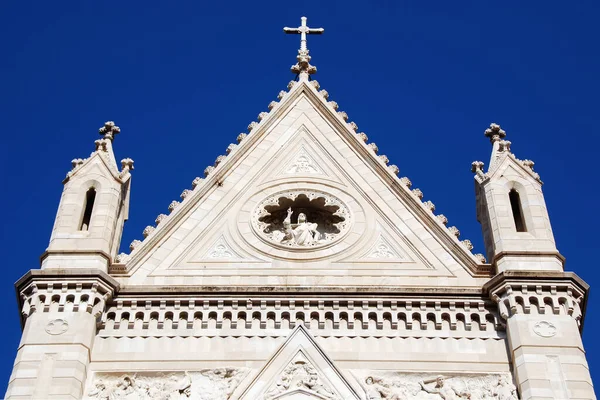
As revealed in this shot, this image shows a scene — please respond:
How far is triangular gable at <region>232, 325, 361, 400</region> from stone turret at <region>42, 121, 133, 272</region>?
318 cm

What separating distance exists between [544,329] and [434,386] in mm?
1853

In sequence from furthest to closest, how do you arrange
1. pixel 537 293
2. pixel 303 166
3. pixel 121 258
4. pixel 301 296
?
pixel 303 166 < pixel 121 258 < pixel 301 296 < pixel 537 293

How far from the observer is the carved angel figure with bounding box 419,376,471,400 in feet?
56.1

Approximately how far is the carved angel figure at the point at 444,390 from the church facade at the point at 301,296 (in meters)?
0.02

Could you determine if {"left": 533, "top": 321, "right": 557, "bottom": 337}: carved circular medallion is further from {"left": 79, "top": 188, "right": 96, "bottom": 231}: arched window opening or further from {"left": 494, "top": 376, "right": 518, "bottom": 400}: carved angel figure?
{"left": 79, "top": 188, "right": 96, "bottom": 231}: arched window opening

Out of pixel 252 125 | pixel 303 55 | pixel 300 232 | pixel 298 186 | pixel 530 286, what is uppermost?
pixel 303 55

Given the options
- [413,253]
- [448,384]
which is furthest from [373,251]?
[448,384]

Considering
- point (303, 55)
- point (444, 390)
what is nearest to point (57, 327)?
point (444, 390)

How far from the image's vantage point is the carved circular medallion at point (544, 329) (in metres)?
17.6

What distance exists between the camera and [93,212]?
19844mm

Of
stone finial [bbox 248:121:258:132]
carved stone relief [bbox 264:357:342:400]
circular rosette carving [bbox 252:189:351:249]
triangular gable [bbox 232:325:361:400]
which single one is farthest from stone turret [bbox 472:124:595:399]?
stone finial [bbox 248:121:258:132]

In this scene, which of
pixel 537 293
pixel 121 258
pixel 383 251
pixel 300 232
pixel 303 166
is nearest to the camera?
pixel 537 293

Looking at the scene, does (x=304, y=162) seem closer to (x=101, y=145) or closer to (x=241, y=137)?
(x=241, y=137)

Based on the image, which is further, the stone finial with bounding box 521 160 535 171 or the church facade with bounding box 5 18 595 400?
the stone finial with bounding box 521 160 535 171
